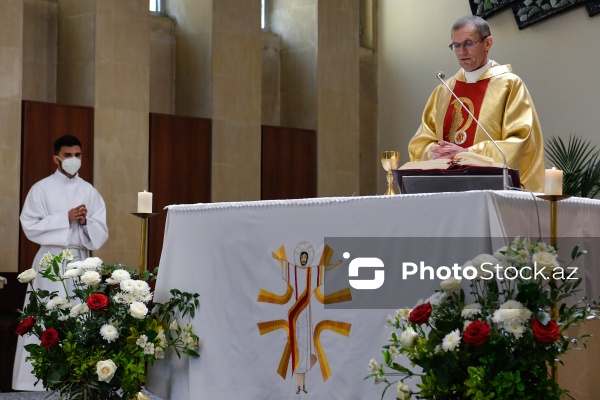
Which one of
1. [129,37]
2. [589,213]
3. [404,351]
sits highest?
[129,37]

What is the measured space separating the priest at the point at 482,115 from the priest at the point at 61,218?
2.69 m

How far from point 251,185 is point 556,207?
7434 mm

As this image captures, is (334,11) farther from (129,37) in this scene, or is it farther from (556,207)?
(556,207)

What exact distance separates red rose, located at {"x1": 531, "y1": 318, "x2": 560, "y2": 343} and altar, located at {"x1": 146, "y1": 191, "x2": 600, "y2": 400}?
1.26ft

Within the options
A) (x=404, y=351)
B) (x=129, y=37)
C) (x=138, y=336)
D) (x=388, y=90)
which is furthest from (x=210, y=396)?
(x=388, y=90)

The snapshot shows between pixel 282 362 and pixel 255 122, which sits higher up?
pixel 255 122

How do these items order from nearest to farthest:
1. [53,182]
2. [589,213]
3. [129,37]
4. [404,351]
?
1. [404,351]
2. [589,213]
3. [53,182]
4. [129,37]

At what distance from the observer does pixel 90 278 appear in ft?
16.5

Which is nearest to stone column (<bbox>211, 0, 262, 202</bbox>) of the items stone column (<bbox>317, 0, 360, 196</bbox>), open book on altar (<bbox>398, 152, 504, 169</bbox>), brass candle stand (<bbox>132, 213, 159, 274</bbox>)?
stone column (<bbox>317, 0, 360, 196</bbox>)

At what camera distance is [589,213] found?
4.40 metres

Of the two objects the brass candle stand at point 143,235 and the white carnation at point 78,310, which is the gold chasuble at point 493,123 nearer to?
the brass candle stand at point 143,235

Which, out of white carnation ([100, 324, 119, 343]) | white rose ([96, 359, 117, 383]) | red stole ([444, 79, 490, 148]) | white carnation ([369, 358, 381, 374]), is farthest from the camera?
red stole ([444, 79, 490, 148])

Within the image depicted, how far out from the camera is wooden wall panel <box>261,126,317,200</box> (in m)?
11.5

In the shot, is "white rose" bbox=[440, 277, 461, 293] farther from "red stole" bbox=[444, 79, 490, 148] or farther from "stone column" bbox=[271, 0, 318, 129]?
"stone column" bbox=[271, 0, 318, 129]
